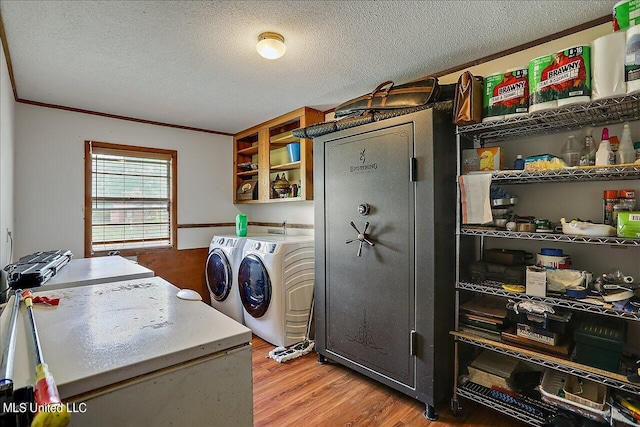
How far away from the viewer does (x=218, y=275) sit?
355cm

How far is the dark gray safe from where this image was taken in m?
1.86

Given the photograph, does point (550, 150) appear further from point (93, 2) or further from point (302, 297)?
point (93, 2)

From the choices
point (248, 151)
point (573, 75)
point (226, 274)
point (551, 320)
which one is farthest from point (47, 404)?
point (248, 151)

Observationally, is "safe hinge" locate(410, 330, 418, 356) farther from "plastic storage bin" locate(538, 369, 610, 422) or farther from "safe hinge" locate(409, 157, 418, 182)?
"safe hinge" locate(409, 157, 418, 182)

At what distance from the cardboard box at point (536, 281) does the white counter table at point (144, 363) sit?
145 cm

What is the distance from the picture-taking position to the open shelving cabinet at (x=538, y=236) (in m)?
1.42

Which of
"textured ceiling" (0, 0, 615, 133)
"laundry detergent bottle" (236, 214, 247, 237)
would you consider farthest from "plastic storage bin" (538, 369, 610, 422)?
"laundry detergent bottle" (236, 214, 247, 237)

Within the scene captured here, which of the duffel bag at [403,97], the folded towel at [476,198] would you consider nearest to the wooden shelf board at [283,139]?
the duffel bag at [403,97]

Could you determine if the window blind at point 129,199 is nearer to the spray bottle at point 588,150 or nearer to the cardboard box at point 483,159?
the cardboard box at point 483,159

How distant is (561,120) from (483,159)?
16.3 inches

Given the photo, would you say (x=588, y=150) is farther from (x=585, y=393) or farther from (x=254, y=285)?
(x=254, y=285)

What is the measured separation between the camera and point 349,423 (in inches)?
72.5

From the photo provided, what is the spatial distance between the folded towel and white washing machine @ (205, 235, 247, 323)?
2.18 m

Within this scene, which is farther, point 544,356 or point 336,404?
point 336,404
